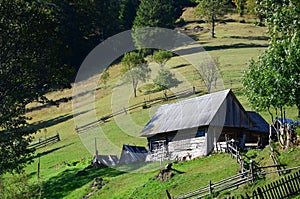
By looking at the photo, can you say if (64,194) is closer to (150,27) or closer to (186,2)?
(150,27)

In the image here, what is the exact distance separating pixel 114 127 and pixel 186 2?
90.9 metres

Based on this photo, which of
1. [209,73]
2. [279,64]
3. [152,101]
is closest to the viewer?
[279,64]

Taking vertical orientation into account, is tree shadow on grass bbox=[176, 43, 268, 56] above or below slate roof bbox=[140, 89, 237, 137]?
above

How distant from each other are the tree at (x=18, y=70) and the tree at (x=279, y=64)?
15617mm

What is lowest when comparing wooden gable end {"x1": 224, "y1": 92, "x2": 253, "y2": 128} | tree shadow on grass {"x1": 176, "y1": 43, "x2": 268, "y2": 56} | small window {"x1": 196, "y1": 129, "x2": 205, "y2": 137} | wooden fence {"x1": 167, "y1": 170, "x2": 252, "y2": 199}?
wooden fence {"x1": 167, "y1": 170, "x2": 252, "y2": 199}

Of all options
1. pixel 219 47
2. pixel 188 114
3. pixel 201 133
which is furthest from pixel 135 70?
pixel 201 133

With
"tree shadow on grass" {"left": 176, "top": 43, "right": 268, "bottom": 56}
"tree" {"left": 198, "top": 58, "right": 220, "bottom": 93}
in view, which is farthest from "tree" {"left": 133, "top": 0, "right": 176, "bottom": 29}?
"tree" {"left": 198, "top": 58, "right": 220, "bottom": 93}

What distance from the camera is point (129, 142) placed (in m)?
46.3

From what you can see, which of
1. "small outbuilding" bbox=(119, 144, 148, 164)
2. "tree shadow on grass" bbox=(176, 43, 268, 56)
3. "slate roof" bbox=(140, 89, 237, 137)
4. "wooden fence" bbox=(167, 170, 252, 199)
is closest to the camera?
"wooden fence" bbox=(167, 170, 252, 199)

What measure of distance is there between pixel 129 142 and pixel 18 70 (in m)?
17.4

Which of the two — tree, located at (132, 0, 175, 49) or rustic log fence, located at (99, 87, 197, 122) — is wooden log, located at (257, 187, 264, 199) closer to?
rustic log fence, located at (99, 87, 197, 122)

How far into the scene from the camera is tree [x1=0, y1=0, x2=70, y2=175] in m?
31.5

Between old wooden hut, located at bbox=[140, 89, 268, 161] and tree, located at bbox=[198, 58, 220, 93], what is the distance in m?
24.0

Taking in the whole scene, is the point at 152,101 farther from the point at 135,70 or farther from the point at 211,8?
the point at 211,8
